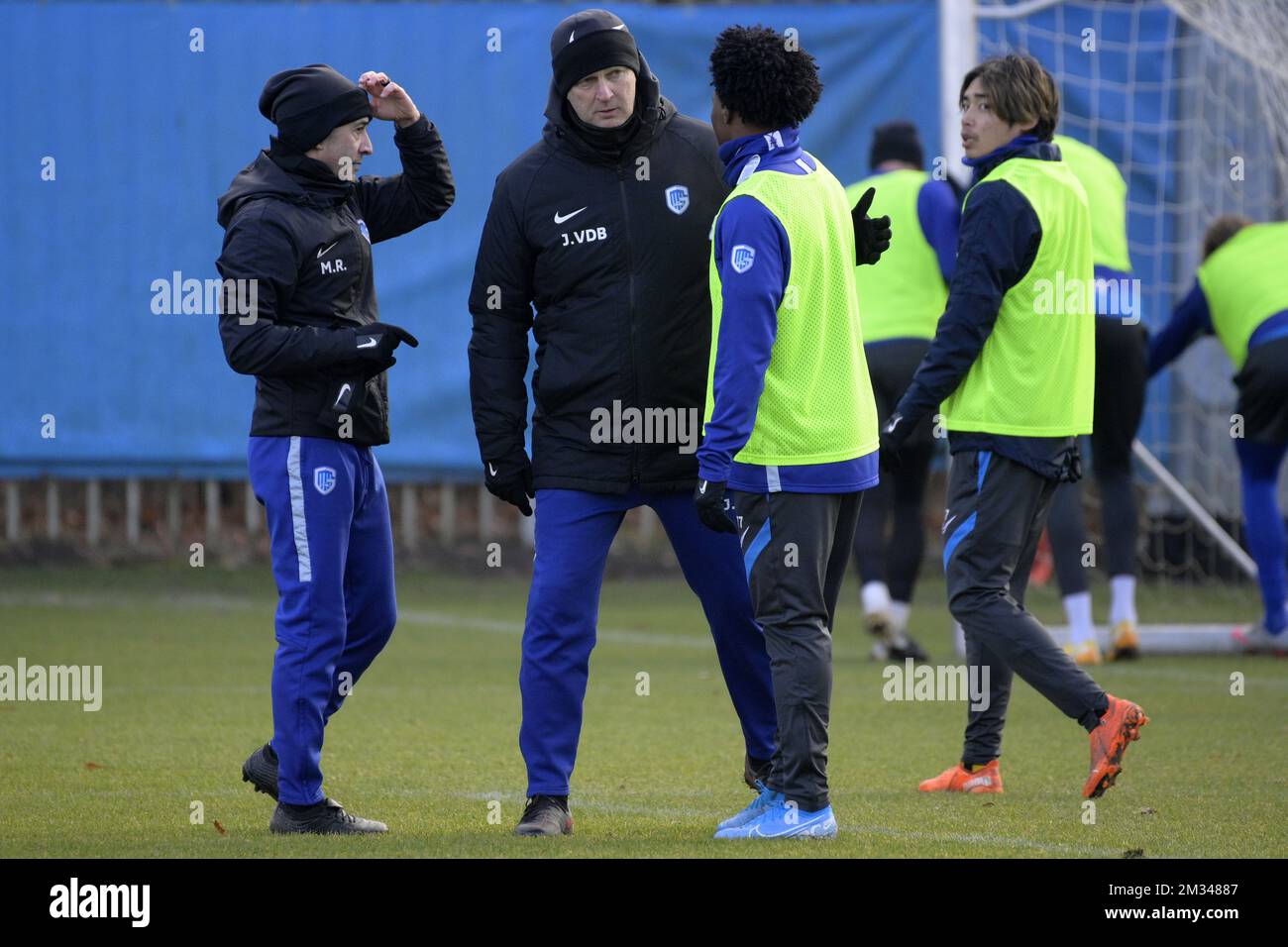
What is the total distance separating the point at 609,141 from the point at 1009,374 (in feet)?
4.29

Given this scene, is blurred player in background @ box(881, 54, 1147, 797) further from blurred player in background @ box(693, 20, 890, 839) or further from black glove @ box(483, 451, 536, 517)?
black glove @ box(483, 451, 536, 517)

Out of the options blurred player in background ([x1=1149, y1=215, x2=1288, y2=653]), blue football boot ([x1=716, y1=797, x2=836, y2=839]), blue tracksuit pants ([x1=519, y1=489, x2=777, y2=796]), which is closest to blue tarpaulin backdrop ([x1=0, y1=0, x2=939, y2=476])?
blurred player in background ([x1=1149, y1=215, x2=1288, y2=653])

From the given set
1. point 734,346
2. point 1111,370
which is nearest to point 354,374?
point 734,346

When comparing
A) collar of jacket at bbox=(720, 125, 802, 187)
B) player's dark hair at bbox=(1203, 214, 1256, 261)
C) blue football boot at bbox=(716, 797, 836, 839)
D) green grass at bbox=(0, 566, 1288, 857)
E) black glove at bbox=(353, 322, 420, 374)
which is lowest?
green grass at bbox=(0, 566, 1288, 857)

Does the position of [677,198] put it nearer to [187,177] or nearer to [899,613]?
[899,613]

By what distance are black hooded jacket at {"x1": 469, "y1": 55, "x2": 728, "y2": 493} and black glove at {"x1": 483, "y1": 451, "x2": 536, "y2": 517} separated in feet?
0.06

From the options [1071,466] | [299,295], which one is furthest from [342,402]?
[1071,466]

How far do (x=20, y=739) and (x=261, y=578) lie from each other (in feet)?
18.3

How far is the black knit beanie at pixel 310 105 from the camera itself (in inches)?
190

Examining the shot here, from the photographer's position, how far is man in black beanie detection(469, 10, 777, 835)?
186 inches

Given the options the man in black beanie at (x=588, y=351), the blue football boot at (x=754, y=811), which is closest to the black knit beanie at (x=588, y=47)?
the man in black beanie at (x=588, y=351)
